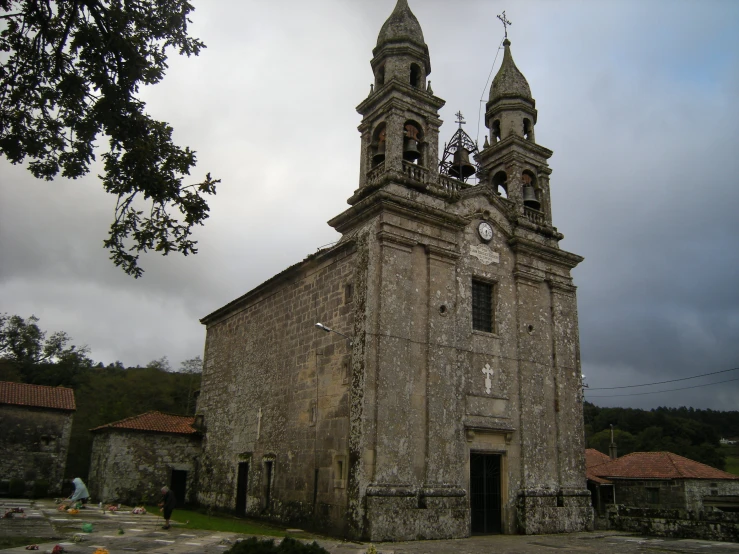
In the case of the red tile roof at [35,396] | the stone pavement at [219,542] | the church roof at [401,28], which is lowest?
the stone pavement at [219,542]

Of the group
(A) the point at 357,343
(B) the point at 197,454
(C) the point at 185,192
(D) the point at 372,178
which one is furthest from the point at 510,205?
(B) the point at 197,454

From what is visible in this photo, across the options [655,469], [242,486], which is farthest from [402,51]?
[655,469]

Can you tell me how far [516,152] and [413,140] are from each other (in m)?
4.37

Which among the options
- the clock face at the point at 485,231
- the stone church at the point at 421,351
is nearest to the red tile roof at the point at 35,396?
the stone church at the point at 421,351

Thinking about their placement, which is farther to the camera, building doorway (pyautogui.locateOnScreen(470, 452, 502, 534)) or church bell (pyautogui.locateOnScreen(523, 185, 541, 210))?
church bell (pyautogui.locateOnScreen(523, 185, 541, 210))

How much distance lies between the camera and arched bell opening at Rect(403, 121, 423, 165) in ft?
54.7

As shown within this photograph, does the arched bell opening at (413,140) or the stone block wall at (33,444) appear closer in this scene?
the arched bell opening at (413,140)

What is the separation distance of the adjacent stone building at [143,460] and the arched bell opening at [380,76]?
49.8 ft

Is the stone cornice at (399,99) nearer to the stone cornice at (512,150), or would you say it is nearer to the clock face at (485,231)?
the stone cornice at (512,150)

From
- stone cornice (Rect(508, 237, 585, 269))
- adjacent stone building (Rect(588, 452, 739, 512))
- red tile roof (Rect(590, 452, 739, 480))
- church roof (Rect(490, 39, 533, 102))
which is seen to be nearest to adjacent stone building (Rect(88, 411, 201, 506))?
stone cornice (Rect(508, 237, 585, 269))

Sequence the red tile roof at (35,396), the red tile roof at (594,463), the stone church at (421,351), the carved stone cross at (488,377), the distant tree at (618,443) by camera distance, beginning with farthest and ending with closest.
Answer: the distant tree at (618,443), the red tile roof at (594,463), the red tile roof at (35,396), the carved stone cross at (488,377), the stone church at (421,351)

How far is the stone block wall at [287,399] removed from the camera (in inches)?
575

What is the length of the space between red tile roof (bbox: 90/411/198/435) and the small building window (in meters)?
13.2

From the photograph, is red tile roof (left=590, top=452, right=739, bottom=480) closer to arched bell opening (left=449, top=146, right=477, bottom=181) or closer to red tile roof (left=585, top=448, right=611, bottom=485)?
red tile roof (left=585, top=448, right=611, bottom=485)
